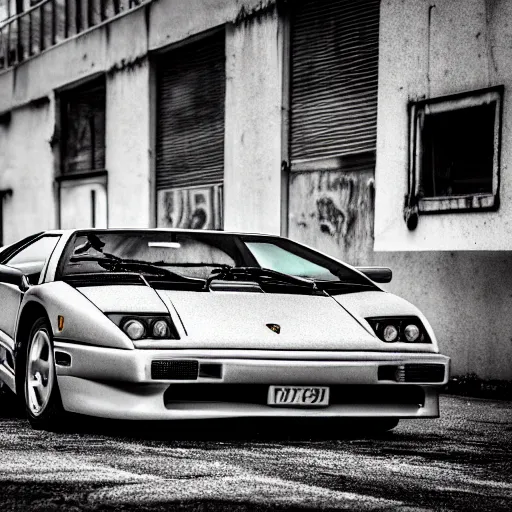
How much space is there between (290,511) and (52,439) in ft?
7.40

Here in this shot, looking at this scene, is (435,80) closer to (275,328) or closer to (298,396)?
(275,328)

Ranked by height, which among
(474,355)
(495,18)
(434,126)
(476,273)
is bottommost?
(474,355)

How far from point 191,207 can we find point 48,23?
20.5ft

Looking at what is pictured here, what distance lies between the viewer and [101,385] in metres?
6.45

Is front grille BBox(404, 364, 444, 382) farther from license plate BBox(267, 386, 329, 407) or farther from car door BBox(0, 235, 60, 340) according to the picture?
car door BBox(0, 235, 60, 340)

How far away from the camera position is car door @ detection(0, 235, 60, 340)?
7688 millimetres

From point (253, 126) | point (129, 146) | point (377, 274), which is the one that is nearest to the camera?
point (377, 274)

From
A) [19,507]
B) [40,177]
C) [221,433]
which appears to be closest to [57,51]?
[40,177]

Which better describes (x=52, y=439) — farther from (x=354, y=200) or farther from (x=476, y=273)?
(x=354, y=200)

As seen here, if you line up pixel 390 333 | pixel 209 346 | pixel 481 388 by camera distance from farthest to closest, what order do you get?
pixel 481 388, pixel 390 333, pixel 209 346

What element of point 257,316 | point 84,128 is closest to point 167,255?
point 257,316

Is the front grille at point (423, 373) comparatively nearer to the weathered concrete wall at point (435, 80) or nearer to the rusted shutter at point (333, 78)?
the weathered concrete wall at point (435, 80)

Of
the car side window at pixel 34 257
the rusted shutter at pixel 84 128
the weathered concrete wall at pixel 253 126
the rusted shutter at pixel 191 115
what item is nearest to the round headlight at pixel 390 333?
the car side window at pixel 34 257

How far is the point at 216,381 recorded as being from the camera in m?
6.34
